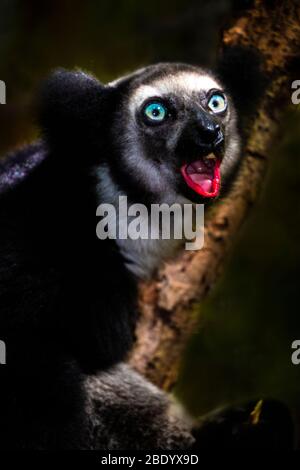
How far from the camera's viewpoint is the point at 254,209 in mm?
4664

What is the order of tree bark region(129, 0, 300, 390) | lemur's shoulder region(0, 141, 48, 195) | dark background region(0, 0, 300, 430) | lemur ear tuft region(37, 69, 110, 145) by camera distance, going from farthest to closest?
dark background region(0, 0, 300, 430)
tree bark region(129, 0, 300, 390)
lemur's shoulder region(0, 141, 48, 195)
lemur ear tuft region(37, 69, 110, 145)

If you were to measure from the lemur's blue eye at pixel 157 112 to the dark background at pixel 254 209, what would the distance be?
110 cm

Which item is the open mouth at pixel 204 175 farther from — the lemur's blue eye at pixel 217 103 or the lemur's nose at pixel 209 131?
the lemur's blue eye at pixel 217 103

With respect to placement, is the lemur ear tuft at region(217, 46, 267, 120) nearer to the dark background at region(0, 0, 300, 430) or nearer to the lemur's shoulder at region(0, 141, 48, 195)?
the dark background at region(0, 0, 300, 430)

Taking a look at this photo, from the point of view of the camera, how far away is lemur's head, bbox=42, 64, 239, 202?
9.11 ft

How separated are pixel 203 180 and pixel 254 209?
1.99 metres

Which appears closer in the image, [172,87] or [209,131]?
[209,131]

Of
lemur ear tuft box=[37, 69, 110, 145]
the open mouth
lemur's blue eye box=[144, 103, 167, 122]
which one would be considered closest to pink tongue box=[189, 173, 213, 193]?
the open mouth

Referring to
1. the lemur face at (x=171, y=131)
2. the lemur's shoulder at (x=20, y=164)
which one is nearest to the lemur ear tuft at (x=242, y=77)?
the lemur face at (x=171, y=131)

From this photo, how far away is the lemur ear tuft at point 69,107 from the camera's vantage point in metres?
2.84

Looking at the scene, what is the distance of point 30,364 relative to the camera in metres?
2.61

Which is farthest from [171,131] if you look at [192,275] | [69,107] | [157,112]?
[192,275]

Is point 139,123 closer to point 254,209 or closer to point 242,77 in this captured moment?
point 242,77

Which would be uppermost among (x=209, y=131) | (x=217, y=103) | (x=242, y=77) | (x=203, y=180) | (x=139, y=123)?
(x=242, y=77)
